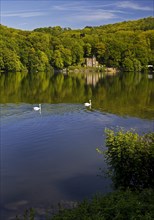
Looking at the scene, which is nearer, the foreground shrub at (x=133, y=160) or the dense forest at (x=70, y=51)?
the foreground shrub at (x=133, y=160)

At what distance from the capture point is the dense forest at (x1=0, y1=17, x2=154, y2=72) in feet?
349

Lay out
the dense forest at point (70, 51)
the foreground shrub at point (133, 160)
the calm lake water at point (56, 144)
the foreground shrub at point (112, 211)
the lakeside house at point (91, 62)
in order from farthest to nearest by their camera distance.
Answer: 1. the lakeside house at point (91, 62)
2. the dense forest at point (70, 51)
3. the calm lake water at point (56, 144)
4. the foreground shrub at point (133, 160)
5. the foreground shrub at point (112, 211)

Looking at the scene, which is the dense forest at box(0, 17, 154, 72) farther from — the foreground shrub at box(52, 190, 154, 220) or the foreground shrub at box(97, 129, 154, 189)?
the foreground shrub at box(52, 190, 154, 220)

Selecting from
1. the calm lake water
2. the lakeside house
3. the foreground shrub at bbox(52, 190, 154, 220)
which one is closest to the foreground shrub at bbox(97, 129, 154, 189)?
the calm lake water

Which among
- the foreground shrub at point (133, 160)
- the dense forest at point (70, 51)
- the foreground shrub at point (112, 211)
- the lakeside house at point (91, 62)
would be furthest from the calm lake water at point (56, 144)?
the lakeside house at point (91, 62)

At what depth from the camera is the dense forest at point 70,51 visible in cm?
10650

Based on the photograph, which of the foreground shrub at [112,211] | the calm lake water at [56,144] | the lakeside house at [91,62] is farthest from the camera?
the lakeside house at [91,62]

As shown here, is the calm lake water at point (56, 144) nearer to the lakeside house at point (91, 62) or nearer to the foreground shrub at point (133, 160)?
the foreground shrub at point (133, 160)

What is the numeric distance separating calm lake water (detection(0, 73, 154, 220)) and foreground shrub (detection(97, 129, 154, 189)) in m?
2.55

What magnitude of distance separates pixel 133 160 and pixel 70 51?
10209cm

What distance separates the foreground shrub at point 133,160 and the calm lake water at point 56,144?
255 cm

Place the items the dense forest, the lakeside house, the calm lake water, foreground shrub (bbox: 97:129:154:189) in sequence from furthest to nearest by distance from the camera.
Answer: the lakeside house < the dense forest < the calm lake water < foreground shrub (bbox: 97:129:154:189)

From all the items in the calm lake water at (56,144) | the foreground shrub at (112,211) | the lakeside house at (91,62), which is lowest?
the calm lake water at (56,144)

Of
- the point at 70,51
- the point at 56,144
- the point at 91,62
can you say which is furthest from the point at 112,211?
the point at 91,62
